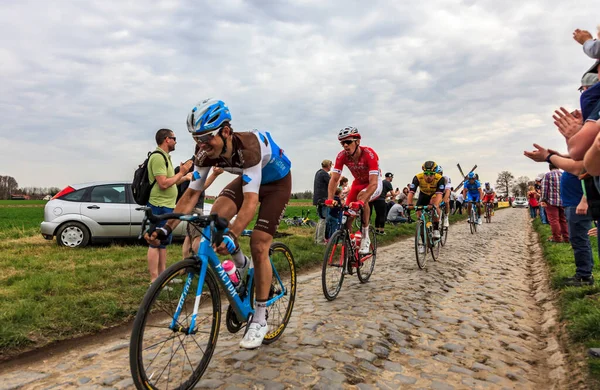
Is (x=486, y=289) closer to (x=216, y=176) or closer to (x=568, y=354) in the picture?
(x=568, y=354)

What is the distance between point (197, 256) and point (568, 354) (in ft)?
12.5

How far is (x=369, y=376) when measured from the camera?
3572mm

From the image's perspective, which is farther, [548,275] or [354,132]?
[548,275]

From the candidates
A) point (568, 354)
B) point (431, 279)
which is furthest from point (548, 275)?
point (568, 354)

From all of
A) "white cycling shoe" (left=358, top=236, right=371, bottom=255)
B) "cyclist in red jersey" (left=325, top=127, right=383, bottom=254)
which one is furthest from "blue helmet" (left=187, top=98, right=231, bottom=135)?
"white cycling shoe" (left=358, top=236, right=371, bottom=255)

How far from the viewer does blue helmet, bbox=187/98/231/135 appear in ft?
11.8

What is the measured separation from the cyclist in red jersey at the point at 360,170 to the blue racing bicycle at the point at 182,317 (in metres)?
3.77

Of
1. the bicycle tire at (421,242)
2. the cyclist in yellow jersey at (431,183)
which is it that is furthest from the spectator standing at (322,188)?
the bicycle tire at (421,242)

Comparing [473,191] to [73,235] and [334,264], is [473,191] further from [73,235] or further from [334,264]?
[73,235]

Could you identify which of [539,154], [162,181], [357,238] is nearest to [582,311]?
[539,154]

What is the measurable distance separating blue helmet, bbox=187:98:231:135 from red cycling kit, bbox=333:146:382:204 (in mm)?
4087

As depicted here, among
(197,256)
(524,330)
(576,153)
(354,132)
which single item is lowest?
(524,330)

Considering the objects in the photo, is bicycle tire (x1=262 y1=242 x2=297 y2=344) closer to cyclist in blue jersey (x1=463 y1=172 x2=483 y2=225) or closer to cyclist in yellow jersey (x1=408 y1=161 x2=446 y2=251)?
cyclist in yellow jersey (x1=408 y1=161 x2=446 y2=251)

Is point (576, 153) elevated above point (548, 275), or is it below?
above
